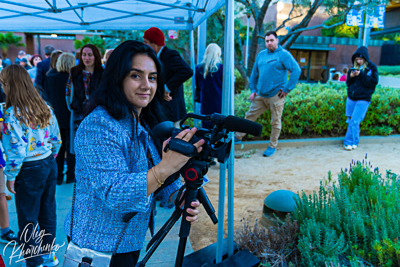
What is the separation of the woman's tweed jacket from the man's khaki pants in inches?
186

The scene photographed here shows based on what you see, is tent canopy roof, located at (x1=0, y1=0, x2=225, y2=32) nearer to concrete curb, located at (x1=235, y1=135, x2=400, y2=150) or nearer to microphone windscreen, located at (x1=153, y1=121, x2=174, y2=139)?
concrete curb, located at (x1=235, y1=135, x2=400, y2=150)

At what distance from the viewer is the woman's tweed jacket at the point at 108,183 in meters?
1.23

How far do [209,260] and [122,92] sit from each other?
1.59 m

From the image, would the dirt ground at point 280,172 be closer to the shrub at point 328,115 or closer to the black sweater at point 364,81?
the shrub at point 328,115

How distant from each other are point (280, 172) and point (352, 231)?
3101 mm

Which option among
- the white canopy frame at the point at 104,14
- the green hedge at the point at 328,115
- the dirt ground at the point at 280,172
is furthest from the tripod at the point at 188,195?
the green hedge at the point at 328,115

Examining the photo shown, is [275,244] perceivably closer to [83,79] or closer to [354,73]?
[83,79]

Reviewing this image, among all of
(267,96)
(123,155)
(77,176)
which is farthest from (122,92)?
(267,96)

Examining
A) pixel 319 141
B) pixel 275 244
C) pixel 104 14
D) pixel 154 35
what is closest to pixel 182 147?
pixel 275 244

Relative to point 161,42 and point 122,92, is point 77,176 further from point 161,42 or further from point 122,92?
point 161,42

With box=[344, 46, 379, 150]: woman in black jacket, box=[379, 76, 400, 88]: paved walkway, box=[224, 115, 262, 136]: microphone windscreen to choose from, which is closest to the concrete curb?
box=[344, 46, 379, 150]: woman in black jacket

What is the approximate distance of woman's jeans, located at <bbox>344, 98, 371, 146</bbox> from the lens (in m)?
6.28

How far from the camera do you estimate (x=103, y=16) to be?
4965 millimetres

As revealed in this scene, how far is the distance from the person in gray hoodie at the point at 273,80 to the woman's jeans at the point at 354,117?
1.54 m
